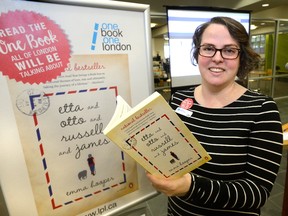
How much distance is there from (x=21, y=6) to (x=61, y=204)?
0.65m

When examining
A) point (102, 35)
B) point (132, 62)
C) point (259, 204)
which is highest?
point (102, 35)

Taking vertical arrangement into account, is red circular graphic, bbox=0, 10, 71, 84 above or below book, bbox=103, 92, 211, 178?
above

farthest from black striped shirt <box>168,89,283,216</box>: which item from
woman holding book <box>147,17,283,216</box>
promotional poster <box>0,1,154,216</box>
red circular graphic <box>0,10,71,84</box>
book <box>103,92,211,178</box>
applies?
red circular graphic <box>0,10,71,84</box>

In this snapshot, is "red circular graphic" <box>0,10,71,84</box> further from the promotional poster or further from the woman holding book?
the woman holding book

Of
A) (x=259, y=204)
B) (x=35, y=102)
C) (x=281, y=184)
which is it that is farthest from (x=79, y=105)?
(x=281, y=184)

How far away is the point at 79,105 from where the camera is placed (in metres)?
0.74

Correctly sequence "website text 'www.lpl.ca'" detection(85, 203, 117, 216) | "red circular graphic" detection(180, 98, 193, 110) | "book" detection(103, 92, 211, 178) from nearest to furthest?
"book" detection(103, 92, 211, 178), "website text 'www.lpl.ca'" detection(85, 203, 117, 216), "red circular graphic" detection(180, 98, 193, 110)

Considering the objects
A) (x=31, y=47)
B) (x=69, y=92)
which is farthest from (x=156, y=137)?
(x=31, y=47)

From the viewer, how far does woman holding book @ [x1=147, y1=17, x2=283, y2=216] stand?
2.32 ft

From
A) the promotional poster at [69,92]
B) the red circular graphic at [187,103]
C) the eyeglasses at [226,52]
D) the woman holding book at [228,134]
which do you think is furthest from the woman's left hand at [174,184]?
the eyeglasses at [226,52]

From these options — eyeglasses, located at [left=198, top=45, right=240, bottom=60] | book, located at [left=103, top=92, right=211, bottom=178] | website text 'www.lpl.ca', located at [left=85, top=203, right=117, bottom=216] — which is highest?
eyeglasses, located at [left=198, top=45, right=240, bottom=60]

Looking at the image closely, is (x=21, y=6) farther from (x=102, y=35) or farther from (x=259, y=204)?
(x=259, y=204)

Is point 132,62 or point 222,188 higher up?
point 132,62

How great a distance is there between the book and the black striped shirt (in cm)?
12
